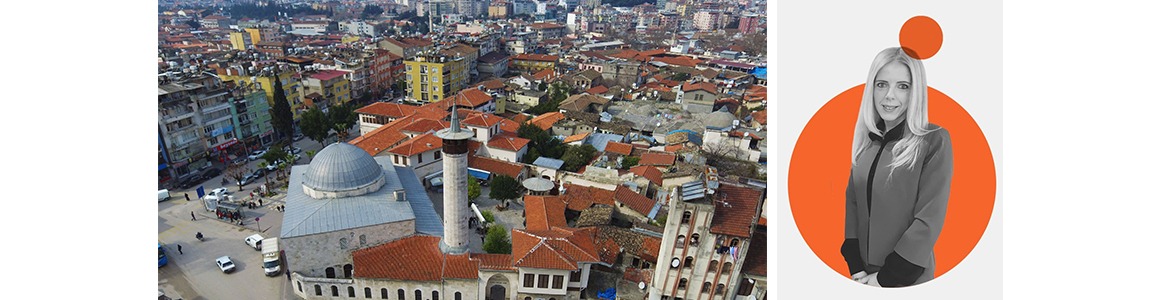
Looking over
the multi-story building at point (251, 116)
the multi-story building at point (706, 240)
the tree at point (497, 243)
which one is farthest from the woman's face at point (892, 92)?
the multi-story building at point (251, 116)

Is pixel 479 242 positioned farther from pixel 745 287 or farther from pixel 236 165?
pixel 236 165

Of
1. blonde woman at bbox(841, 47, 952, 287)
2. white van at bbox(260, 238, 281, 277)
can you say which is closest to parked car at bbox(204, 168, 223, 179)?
white van at bbox(260, 238, 281, 277)

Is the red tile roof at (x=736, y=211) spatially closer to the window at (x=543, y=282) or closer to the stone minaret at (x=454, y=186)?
the window at (x=543, y=282)

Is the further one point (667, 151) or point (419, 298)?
point (667, 151)

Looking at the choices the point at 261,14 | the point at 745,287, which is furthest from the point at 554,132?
the point at 261,14

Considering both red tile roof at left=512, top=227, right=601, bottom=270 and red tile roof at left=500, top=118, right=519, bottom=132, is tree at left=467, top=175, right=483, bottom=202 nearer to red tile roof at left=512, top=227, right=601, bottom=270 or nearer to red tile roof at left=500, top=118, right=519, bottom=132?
red tile roof at left=512, top=227, right=601, bottom=270
